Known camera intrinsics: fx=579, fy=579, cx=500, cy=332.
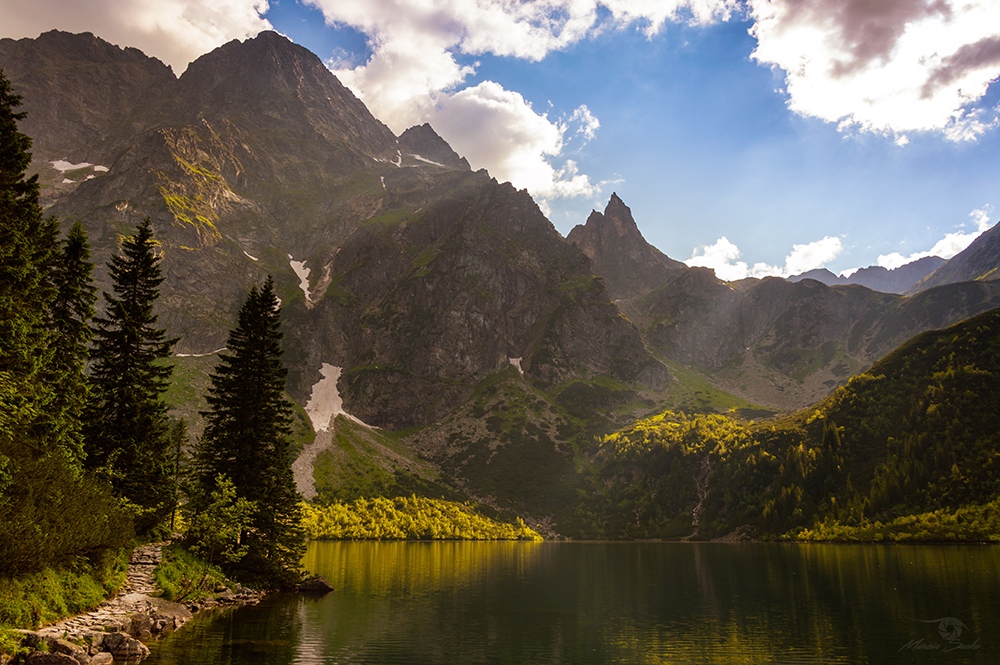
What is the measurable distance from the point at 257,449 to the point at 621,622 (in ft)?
127

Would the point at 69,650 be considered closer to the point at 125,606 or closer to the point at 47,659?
the point at 47,659

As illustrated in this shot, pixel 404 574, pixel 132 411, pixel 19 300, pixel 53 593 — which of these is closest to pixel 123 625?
pixel 53 593

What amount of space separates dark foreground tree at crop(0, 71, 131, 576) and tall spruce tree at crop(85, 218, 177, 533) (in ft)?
21.4

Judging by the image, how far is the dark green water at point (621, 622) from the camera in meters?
35.3

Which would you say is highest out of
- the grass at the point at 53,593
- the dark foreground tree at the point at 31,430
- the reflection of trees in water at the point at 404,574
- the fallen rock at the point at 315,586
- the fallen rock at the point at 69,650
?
the dark foreground tree at the point at 31,430

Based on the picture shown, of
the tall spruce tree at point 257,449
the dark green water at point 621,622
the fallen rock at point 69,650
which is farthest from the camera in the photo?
the tall spruce tree at point 257,449

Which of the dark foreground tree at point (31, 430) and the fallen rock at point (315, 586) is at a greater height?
the dark foreground tree at point (31, 430)

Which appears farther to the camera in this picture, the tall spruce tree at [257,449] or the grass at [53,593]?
the tall spruce tree at [257,449]

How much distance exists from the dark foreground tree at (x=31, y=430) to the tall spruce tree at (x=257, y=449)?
18893 mm

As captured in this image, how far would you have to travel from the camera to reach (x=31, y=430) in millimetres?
34469

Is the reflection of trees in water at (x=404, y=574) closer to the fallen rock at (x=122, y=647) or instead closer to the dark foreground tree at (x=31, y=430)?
the fallen rock at (x=122, y=647)

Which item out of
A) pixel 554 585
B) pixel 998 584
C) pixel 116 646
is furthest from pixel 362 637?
pixel 998 584

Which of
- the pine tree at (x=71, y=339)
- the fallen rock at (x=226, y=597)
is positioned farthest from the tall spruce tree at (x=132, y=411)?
the fallen rock at (x=226, y=597)

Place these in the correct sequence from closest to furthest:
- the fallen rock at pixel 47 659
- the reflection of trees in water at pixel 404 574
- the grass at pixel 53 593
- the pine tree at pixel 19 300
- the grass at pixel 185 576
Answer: the fallen rock at pixel 47 659 < the grass at pixel 53 593 < the pine tree at pixel 19 300 < the grass at pixel 185 576 < the reflection of trees in water at pixel 404 574
